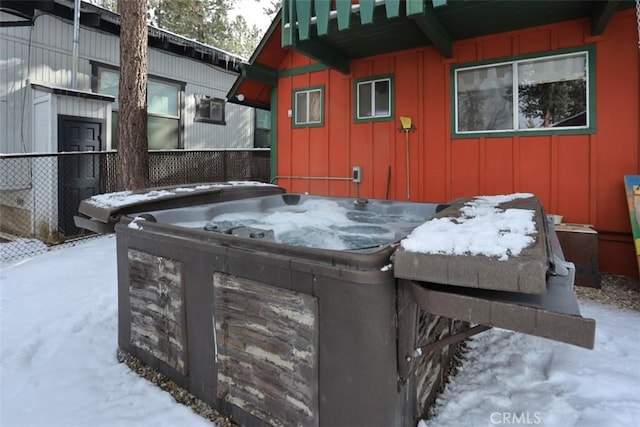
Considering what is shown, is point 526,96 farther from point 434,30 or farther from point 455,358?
point 455,358

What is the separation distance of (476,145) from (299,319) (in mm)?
3893

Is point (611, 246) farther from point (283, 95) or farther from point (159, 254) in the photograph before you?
point (283, 95)

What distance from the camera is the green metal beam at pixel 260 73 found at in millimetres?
5816

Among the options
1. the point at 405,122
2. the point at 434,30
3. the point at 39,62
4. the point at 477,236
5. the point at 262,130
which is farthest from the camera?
the point at 262,130

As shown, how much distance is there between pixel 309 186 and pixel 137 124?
263cm

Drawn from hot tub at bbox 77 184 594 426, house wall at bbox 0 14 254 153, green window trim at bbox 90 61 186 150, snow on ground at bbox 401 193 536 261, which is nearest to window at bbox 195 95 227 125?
green window trim at bbox 90 61 186 150

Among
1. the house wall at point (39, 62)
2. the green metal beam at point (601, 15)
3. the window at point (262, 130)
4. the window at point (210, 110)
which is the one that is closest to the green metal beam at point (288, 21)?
the green metal beam at point (601, 15)

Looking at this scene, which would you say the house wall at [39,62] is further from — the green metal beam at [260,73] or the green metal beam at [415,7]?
the green metal beam at [415,7]

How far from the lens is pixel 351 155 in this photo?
5.58 meters

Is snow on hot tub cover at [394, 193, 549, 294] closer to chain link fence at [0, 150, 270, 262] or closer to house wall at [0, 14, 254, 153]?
chain link fence at [0, 150, 270, 262]

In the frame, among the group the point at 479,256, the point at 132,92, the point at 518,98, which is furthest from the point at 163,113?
the point at 479,256

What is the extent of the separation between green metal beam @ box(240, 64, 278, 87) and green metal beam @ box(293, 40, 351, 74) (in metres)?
1.38

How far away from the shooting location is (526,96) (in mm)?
4301

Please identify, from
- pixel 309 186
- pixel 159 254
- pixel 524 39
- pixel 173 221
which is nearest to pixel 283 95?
pixel 309 186
